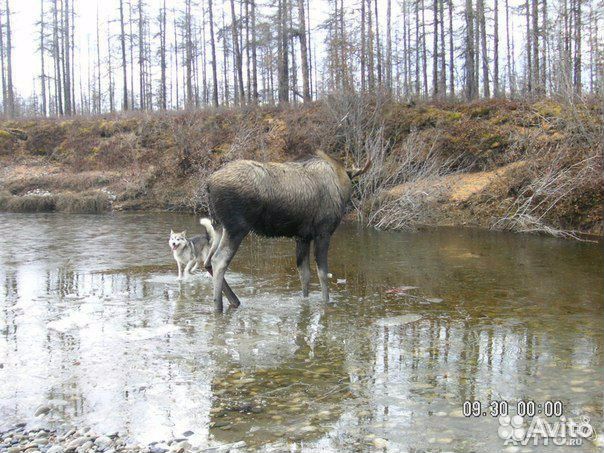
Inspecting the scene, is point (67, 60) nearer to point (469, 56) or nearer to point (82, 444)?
point (469, 56)

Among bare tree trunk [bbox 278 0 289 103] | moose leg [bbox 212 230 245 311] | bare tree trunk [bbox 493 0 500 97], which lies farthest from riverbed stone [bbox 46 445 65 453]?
bare tree trunk [bbox 493 0 500 97]

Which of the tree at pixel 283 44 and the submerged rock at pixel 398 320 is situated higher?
the tree at pixel 283 44

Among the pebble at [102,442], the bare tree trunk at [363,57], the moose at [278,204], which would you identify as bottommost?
the pebble at [102,442]

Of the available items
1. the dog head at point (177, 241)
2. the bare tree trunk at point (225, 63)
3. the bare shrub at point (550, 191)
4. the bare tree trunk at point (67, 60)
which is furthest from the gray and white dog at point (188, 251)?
the bare tree trunk at point (67, 60)

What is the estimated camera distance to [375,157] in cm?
1991

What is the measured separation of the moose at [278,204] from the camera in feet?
25.2

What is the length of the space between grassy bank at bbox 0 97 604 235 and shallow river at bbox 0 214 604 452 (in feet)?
19.3

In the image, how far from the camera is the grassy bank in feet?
57.4

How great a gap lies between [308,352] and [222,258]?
7.55 ft

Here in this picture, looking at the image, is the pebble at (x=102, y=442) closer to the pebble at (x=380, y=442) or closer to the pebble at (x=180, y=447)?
the pebble at (x=180, y=447)

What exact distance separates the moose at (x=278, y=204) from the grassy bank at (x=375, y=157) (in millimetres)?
9337

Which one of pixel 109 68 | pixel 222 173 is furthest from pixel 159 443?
pixel 109 68

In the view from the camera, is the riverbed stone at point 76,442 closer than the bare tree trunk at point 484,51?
Yes

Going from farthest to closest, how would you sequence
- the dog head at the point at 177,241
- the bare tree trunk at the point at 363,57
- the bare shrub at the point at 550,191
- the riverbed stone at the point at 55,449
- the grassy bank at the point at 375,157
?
1. the bare tree trunk at the point at 363,57
2. the grassy bank at the point at 375,157
3. the bare shrub at the point at 550,191
4. the dog head at the point at 177,241
5. the riverbed stone at the point at 55,449
